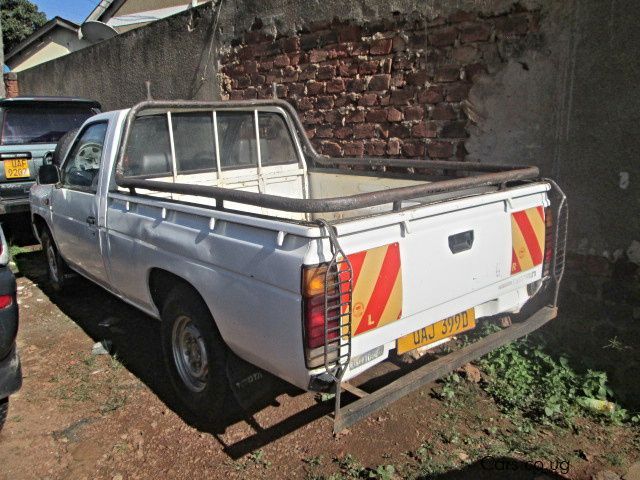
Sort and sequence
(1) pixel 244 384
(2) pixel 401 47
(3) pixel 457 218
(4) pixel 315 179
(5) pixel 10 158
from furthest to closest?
1. (5) pixel 10 158
2. (2) pixel 401 47
3. (4) pixel 315 179
4. (1) pixel 244 384
5. (3) pixel 457 218

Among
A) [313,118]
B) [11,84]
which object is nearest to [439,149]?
[313,118]

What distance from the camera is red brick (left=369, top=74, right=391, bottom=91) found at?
5.00m

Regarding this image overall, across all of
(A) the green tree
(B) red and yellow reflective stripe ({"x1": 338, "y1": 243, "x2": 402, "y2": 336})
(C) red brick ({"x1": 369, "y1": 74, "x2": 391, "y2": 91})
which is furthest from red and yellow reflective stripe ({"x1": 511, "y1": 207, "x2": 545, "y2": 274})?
(A) the green tree

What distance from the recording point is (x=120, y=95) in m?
10.0

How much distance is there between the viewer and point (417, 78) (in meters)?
4.75

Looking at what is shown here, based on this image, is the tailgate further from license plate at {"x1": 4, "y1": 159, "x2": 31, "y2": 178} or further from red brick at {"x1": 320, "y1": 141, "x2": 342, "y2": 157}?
license plate at {"x1": 4, "y1": 159, "x2": 31, "y2": 178}

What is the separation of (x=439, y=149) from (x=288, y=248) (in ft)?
9.21

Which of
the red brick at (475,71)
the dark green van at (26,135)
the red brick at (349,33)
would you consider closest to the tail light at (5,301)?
the red brick at (475,71)

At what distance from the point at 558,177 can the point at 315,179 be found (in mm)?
1917

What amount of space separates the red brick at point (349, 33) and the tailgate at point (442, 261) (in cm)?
282

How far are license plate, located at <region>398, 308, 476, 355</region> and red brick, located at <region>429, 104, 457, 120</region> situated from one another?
218 cm

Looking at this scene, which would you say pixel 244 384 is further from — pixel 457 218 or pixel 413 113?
pixel 413 113

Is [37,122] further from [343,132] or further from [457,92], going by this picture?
[457,92]

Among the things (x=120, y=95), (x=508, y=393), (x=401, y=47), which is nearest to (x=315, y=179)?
(x=401, y=47)
